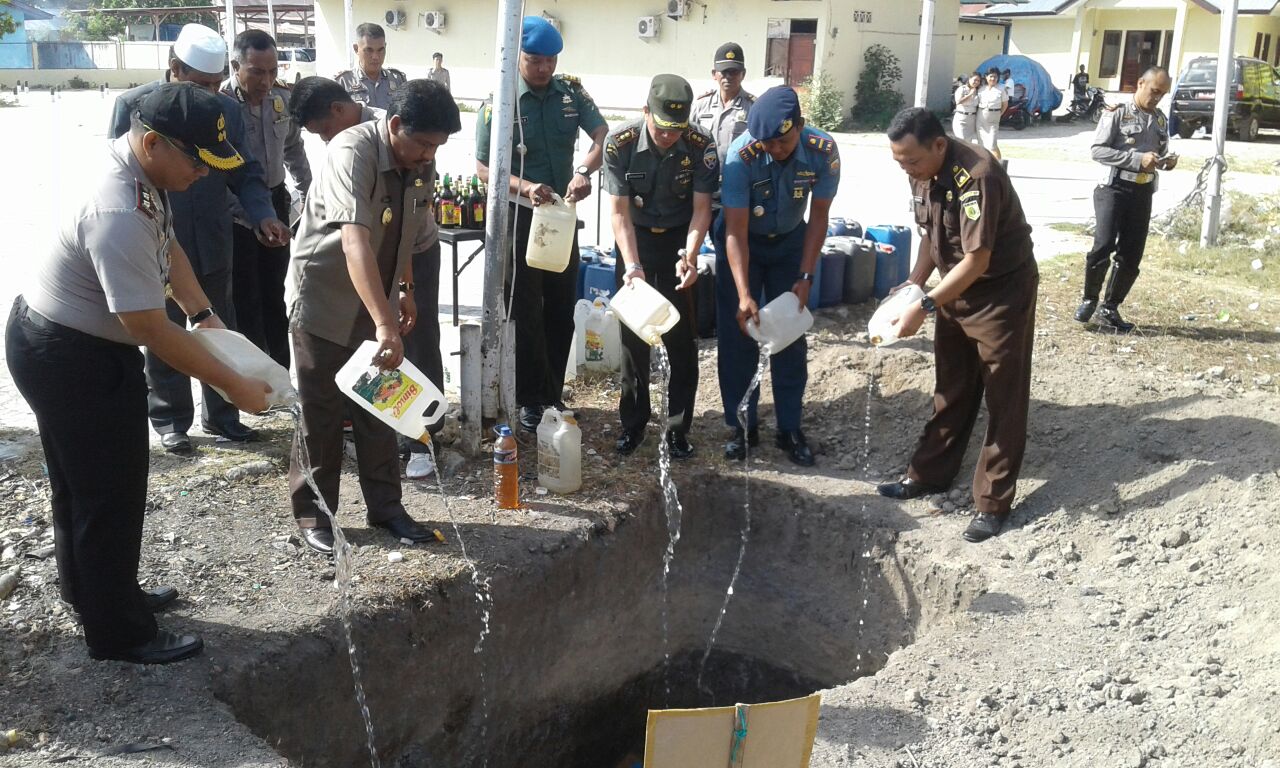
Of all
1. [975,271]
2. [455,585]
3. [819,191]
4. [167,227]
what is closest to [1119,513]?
[975,271]

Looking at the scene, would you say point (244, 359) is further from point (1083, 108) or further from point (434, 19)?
point (434, 19)

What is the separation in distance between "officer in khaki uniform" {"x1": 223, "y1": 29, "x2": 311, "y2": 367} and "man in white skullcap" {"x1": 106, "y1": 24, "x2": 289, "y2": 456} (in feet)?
0.39

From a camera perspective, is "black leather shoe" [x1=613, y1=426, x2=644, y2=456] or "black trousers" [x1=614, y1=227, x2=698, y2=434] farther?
"black leather shoe" [x1=613, y1=426, x2=644, y2=456]

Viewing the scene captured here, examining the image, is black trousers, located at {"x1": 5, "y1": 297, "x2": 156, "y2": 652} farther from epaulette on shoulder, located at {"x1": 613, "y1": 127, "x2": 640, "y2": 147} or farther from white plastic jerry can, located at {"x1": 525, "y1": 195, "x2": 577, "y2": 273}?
epaulette on shoulder, located at {"x1": 613, "y1": 127, "x2": 640, "y2": 147}

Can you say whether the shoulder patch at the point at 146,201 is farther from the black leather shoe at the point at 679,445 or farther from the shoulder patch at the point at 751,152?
the black leather shoe at the point at 679,445

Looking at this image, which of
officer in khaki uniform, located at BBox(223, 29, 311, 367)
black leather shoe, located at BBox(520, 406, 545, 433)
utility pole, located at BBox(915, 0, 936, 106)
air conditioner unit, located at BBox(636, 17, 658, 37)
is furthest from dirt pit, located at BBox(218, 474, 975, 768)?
air conditioner unit, located at BBox(636, 17, 658, 37)

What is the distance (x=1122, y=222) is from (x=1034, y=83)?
21.0 meters

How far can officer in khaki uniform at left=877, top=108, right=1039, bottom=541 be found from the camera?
4.35m

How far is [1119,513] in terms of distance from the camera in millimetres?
4844

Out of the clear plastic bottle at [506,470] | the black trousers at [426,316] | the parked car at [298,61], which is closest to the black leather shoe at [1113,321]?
the clear plastic bottle at [506,470]

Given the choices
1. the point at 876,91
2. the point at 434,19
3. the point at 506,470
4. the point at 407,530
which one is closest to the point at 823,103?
the point at 876,91

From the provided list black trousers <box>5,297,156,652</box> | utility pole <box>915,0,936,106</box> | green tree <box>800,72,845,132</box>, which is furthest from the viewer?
green tree <box>800,72,845,132</box>

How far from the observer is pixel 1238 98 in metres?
21.0

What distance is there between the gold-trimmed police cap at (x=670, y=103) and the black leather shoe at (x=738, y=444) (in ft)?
5.52
